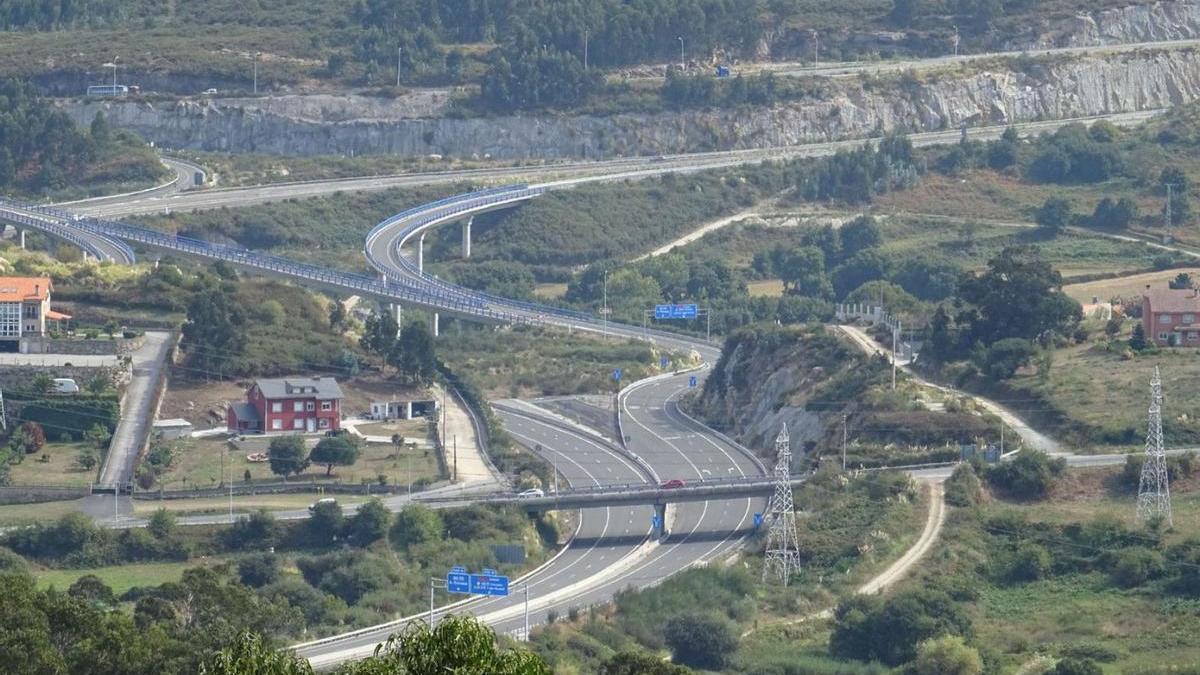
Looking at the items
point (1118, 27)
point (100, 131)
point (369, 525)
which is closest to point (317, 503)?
point (369, 525)

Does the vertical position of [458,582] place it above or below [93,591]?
below

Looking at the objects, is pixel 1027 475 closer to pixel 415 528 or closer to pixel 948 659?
pixel 948 659

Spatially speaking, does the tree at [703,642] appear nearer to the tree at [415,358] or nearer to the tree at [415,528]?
the tree at [415,528]

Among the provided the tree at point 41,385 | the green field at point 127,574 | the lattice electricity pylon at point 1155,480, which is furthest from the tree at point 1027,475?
the tree at point 41,385

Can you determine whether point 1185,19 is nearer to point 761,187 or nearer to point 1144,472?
point 761,187

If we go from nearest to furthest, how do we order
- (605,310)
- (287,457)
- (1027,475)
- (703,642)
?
(703,642)
(1027,475)
(287,457)
(605,310)
